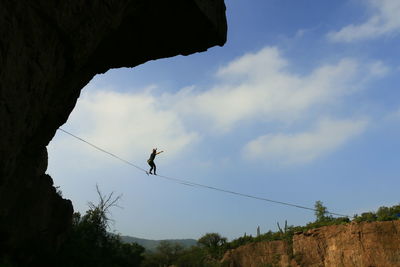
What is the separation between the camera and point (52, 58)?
7227 millimetres

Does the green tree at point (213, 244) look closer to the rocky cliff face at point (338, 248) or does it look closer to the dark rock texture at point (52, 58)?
the rocky cliff face at point (338, 248)

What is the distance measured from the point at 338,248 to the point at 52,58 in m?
38.9

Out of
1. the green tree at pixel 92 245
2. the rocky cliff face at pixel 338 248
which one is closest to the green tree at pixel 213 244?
the rocky cliff face at pixel 338 248

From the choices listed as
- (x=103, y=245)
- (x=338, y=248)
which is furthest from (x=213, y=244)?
(x=103, y=245)

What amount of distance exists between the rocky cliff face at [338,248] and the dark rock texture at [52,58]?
31.2m

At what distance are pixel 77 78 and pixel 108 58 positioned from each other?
1932 millimetres

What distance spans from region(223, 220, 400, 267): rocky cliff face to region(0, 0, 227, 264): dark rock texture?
102 ft

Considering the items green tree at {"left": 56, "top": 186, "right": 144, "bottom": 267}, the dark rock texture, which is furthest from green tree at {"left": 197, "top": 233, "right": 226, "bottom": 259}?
the dark rock texture

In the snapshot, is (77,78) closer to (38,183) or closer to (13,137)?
(13,137)

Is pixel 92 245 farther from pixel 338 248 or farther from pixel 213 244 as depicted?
pixel 213 244

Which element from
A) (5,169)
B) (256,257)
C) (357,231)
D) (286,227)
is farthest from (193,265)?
(5,169)

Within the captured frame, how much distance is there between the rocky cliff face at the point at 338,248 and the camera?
114ft

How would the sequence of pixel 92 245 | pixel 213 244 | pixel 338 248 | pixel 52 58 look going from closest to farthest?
pixel 52 58, pixel 92 245, pixel 338 248, pixel 213 244

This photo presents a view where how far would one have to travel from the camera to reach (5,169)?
6449mm
